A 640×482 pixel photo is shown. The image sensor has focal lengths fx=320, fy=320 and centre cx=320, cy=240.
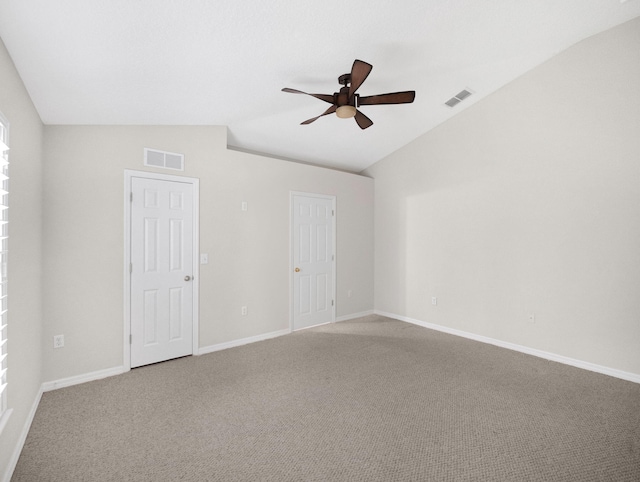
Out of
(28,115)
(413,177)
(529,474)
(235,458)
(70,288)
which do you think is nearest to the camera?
(529,474)

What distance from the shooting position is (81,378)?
2.99 m

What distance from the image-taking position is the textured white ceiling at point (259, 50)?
1.94 meters

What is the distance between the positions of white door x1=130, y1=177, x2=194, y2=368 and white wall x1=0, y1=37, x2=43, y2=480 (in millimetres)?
759

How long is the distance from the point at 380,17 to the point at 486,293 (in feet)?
11.3

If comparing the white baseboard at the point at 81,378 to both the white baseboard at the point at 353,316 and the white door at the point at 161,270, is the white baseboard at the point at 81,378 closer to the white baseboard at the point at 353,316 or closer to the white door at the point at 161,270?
the white door at the point at 161,270

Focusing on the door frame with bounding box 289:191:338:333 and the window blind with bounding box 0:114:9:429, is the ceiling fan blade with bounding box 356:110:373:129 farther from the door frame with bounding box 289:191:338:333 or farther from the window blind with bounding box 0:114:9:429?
the window blind with bounding box 0:114:9:429

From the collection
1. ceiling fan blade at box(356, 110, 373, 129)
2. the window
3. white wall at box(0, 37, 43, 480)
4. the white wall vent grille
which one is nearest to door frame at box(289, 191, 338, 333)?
the white wall vent grille

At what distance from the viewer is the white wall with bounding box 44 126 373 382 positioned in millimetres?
2916

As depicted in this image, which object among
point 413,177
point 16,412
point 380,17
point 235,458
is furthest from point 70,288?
point 413,177

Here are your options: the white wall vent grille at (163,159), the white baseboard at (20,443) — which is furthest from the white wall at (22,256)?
the white wall vent grille at (163,159)

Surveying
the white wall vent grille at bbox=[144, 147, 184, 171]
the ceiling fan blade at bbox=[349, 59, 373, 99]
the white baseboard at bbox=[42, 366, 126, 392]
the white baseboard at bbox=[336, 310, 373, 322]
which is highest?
the ceiling fan blade at bbox=[349, 59, 373, 99]

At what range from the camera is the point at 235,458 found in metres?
1.96

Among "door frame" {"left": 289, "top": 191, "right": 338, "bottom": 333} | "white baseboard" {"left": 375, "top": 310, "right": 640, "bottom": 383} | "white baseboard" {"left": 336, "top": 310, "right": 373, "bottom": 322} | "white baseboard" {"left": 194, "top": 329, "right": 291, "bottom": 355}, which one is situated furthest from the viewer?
"white baseboard" {"left": 336, "top": 310, "right": 373, "bottom": 322}

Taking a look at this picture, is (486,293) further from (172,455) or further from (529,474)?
(172,455)
